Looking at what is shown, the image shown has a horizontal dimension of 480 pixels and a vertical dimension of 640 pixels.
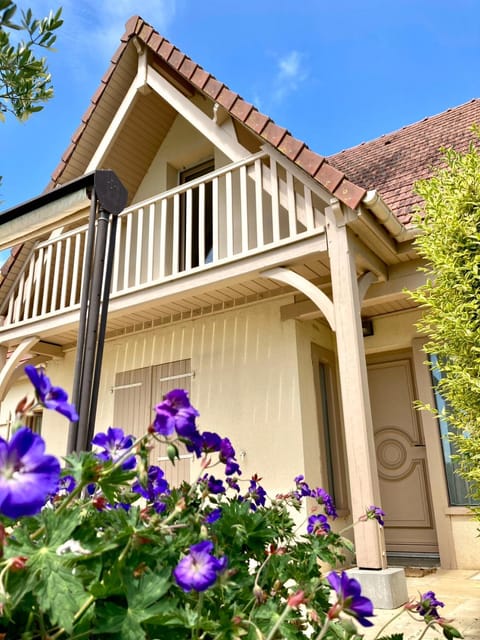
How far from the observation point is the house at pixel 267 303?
4566 mm

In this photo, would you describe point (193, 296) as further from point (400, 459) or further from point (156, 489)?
point (156, 489)

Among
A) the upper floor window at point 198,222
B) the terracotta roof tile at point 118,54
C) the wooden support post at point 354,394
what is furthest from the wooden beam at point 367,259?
the terracotta roof tile at point 118,54

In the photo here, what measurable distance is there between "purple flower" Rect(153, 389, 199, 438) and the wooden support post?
3083 millimetres

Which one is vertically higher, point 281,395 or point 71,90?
point 71,90

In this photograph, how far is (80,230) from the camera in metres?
6.28

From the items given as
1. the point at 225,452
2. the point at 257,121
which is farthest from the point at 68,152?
the point at 225,452

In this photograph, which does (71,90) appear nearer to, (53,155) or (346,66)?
(53,155)

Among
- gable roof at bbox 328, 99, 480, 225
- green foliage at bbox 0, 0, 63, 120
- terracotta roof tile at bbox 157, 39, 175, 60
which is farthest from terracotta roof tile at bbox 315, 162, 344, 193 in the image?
terracotta roof tile at bbox 157, 39, 175, 60

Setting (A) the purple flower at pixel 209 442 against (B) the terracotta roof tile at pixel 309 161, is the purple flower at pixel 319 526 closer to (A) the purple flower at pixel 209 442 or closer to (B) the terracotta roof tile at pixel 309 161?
(A) the purple flower at pixel 209 442

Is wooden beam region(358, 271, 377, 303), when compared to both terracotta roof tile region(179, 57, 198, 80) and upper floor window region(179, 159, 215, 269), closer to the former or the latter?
upper floor window region(179, 159, 215, 269)

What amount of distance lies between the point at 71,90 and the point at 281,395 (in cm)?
367

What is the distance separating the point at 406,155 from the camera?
686 centimetres

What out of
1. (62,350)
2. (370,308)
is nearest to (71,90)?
(370,308)

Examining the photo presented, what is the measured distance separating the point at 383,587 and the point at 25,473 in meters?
3.42
